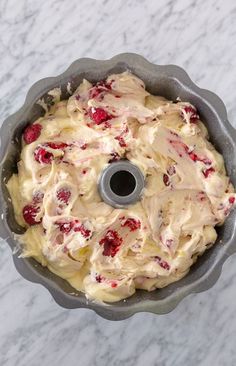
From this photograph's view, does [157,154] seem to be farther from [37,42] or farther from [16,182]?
[37,42]

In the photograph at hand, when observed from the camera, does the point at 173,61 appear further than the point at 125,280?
Yes

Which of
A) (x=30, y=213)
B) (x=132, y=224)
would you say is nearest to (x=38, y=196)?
(x=30, y=213)

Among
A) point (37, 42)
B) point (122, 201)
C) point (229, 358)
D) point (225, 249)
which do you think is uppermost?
point (37, 42)

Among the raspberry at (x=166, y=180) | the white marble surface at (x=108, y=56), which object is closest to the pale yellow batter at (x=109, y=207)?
the raspberry at (x=166, y=180)

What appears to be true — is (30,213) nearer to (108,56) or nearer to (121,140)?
(121,140)

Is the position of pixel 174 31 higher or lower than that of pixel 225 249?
higher

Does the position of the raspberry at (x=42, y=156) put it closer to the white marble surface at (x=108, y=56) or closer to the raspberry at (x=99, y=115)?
the raspberry at (x=99, y=115)

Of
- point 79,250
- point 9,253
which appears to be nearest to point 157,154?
point 79,250

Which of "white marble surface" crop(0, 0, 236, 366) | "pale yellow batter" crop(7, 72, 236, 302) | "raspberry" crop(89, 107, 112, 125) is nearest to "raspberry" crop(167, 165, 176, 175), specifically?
"pale yellow batter" crop(7, 72, 236, 302)
